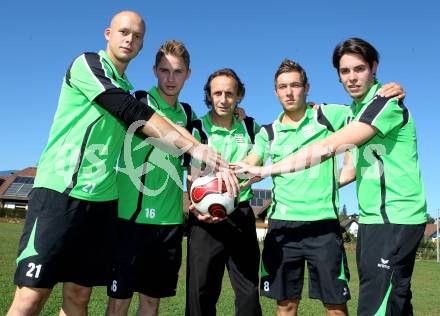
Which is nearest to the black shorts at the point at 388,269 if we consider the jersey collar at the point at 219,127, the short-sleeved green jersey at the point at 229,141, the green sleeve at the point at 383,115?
the green sleeve at the point at 383,115

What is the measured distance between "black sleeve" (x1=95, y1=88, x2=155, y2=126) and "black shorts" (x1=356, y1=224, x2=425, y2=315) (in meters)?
2.12

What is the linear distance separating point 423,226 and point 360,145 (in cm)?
80

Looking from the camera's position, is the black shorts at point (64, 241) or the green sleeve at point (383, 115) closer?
the black shorts at point (64, 241)

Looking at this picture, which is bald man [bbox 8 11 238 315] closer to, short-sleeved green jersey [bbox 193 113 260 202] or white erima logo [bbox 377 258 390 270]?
short-sleeved green jersey [bbox 193 113 260 202]

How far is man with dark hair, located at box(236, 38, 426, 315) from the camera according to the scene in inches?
145

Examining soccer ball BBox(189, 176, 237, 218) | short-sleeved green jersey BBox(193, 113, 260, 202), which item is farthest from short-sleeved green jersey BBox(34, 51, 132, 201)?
short-sleeved green jersey BBox(193, 113, 260, 202)

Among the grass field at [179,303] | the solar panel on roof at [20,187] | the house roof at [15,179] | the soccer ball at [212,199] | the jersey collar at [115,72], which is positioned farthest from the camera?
the solar panel on roof at [20,187]

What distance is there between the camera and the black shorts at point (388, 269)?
12.0 ft

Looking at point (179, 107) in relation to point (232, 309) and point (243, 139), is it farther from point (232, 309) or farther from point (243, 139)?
point (232, 309)

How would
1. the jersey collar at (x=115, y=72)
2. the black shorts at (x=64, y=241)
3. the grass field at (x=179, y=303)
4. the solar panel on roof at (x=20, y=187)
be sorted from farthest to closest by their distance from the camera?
the solar panel on roof at (x=20, y=187)
the grass field at (x=179, y=303)
the jersey collar at (x=115, y=72)
the black shorts at (x=64, y=241)

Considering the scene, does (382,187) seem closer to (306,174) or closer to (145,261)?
(306,174)

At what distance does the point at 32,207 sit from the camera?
3740mm

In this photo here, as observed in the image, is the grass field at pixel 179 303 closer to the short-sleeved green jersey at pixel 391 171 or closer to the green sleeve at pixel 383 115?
the short-sleeved green jersey at pixel 391 171

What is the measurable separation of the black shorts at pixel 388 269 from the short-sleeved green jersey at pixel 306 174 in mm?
1093
